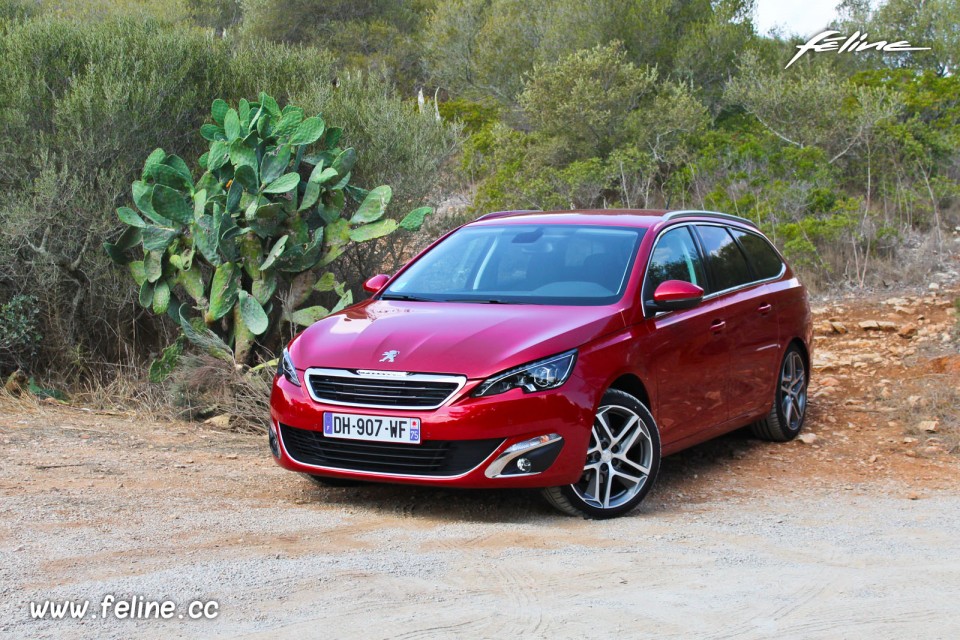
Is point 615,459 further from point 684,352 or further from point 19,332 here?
point 19,332

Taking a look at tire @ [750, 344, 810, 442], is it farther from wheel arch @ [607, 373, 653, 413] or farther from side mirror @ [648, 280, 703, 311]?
wheel arch @ [607, 373, 653, 413]

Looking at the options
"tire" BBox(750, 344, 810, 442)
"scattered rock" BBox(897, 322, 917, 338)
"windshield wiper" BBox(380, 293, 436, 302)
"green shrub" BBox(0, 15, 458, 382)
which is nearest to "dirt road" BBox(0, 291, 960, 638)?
"tire" BBox(750, 344, 810, 442)

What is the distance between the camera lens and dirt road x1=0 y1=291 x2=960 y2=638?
414cm

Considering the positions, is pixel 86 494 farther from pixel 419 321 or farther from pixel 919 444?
pixel 919 444

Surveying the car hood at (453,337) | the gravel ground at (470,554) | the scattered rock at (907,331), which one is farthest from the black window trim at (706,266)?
the scattered rock at (907,331)

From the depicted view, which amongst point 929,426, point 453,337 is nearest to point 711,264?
point 453,337

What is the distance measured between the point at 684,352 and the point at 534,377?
4.49ft

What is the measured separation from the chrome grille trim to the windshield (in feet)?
3.24

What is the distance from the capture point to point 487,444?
552 cm

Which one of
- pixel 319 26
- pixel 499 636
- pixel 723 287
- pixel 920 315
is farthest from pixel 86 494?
pixel 319 26

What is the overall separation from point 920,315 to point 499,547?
9580 millimetres

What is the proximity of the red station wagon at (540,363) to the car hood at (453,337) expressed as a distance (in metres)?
0.01

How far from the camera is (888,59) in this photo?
2792 centimetres

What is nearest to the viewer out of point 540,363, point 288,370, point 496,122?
point 540,363
